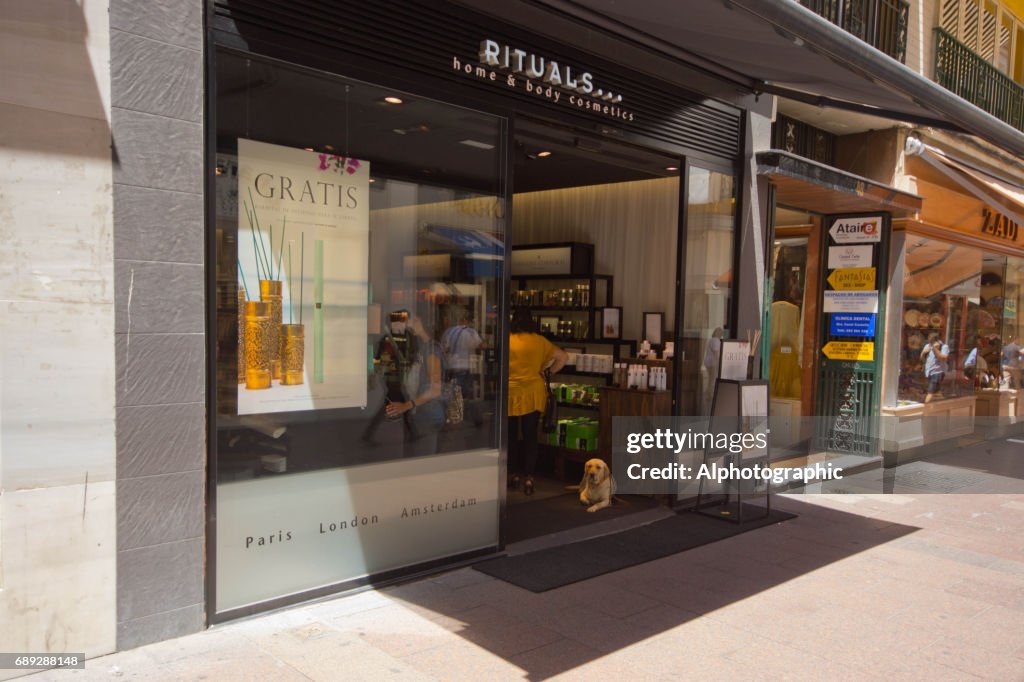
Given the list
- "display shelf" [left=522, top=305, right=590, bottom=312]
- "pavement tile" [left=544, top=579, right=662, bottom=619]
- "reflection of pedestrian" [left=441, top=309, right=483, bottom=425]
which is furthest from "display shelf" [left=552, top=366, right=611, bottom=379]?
"pavement tile" [left=544, top=579, right=662, bottom=619]

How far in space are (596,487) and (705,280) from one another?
239cm

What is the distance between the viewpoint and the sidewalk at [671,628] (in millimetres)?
3984

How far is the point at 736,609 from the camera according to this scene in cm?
500

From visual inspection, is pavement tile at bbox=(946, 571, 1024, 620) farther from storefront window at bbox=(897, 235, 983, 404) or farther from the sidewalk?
storefront window at bbox=(897, 235, 983, 404)

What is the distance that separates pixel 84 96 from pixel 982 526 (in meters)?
8.15

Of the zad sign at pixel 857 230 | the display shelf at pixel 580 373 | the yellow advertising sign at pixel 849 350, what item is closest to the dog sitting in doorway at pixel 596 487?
the display shelf at pixel 580 373

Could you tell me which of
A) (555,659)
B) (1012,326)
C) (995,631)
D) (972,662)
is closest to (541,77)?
(555,659)

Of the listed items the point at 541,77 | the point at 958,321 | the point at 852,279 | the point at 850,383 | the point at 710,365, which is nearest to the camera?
the point at 541,77

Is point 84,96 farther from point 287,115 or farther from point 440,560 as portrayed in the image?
point 440,560

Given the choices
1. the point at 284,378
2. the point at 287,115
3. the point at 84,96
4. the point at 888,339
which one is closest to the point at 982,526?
the point at 888,339

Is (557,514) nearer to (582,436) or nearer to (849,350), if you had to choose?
(582,436)

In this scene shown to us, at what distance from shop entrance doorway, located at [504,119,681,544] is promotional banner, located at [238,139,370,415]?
2679 mm

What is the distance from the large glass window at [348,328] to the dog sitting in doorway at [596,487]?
1738 mm

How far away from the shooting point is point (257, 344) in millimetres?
4500
